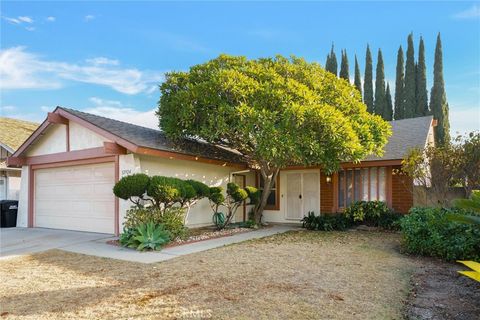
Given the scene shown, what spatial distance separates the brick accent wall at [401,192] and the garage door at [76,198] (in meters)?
9.58

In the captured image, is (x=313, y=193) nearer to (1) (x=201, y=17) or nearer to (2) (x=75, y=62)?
(1) (x=201, y=17)

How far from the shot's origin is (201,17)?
1173cm

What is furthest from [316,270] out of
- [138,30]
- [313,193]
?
[138,30]

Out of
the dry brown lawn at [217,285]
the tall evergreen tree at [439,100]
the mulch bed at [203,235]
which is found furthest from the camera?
the tall evergreen tree at [439,100]

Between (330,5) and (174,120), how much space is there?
20.0 feet

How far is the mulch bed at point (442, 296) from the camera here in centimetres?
441

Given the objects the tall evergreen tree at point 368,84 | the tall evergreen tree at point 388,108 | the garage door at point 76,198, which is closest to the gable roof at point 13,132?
the garage door at point 76,198

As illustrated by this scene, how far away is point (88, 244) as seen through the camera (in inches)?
378

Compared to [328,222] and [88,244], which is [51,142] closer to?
[88,244]

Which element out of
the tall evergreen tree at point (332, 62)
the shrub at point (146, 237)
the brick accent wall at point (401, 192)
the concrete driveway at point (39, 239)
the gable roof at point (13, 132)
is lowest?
the concrete driveway at point (39, 239)

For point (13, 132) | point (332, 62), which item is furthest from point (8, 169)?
point (332, 62)

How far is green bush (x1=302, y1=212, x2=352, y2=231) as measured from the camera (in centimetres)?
1270

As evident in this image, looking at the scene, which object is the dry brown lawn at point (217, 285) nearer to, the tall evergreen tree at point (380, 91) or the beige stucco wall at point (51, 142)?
the beige stucco wall at point (51, 142)

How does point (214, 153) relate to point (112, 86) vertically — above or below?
below
